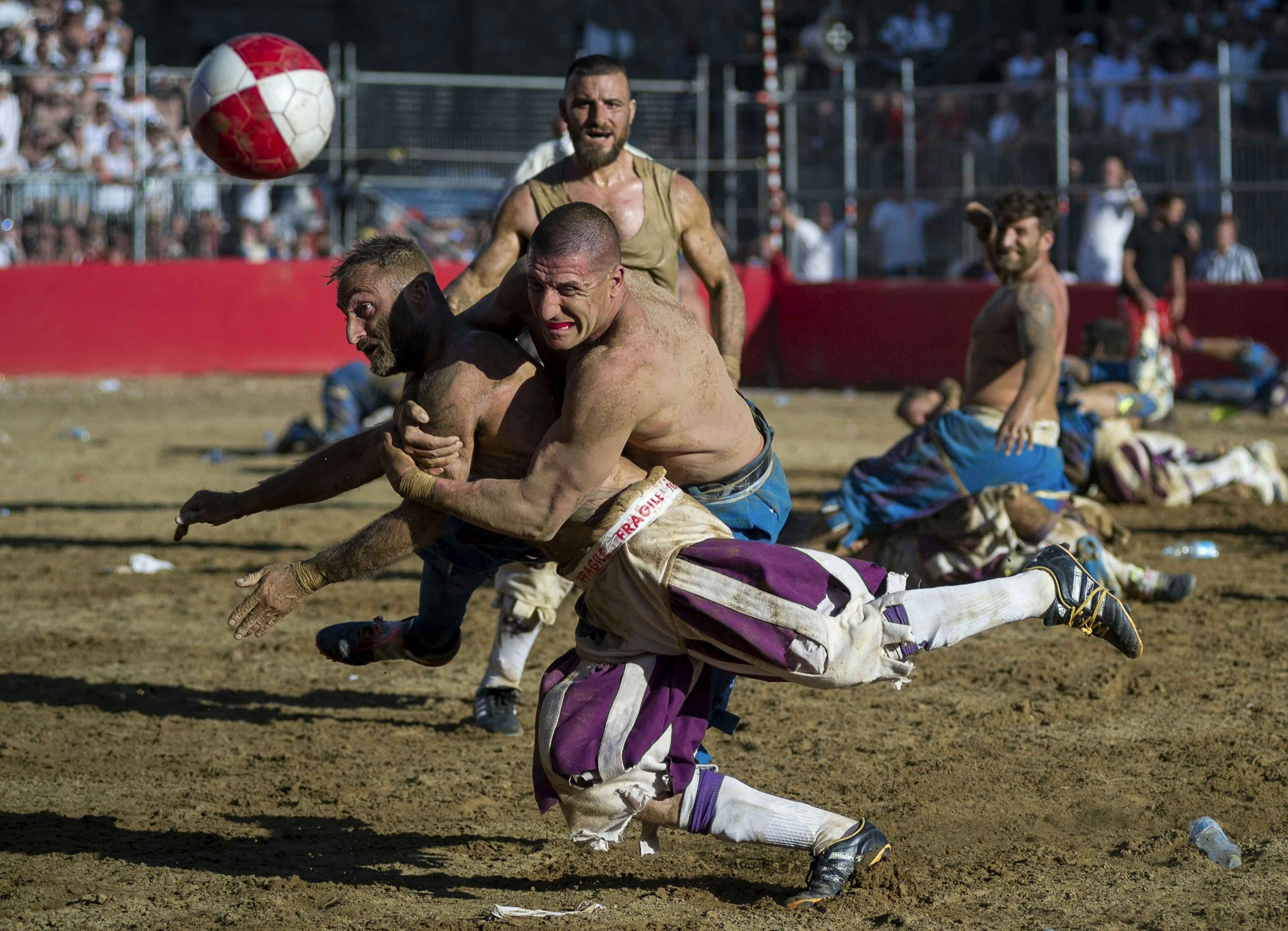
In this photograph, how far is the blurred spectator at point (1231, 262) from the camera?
1459cm

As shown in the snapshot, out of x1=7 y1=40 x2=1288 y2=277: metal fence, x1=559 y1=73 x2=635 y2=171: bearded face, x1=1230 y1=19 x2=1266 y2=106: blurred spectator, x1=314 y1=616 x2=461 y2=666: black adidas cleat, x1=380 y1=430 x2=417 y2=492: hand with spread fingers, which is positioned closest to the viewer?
x1=380 y1=430 x2=417 y2=492: hand with spread fingers

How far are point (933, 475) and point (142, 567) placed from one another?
4.05m

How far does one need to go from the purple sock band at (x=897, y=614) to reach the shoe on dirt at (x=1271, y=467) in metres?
6.33

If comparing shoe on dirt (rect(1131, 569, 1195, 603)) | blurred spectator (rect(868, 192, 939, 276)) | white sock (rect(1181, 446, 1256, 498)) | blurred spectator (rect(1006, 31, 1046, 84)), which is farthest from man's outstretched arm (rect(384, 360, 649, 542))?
blurred spectator (rect(1006, 31, 1046, 84))

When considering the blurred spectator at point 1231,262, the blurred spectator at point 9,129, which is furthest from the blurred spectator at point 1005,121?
the blurred spectator at point 9,129

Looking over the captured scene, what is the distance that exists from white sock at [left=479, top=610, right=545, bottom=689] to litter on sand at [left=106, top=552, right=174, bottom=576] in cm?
318

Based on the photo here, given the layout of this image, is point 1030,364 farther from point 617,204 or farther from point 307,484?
point 307,484

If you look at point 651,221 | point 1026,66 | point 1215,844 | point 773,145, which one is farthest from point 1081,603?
point 1026,66

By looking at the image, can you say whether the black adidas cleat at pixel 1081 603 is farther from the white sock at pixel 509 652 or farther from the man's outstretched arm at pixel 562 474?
the white sock at pixel 509 652

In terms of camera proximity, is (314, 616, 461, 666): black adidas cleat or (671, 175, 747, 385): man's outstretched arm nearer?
(314, 616, 461, 666): black adidas cleat

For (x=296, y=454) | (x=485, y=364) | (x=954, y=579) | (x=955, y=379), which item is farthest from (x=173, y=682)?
(x=955, y=379)

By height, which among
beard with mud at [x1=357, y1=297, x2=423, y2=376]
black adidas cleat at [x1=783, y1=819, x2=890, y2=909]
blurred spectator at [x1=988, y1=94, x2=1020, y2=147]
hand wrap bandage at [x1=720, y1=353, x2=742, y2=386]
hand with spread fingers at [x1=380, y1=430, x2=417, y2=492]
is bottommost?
black adidas cleat at [x1=783, y1=819, x2=890, y2=909]

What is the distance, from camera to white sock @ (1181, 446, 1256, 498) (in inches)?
356

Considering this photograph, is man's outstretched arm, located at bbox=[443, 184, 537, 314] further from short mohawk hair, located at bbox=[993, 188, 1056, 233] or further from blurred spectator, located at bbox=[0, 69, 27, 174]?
blurred spectator, located at bbox=[0, 69, 27, 174]
